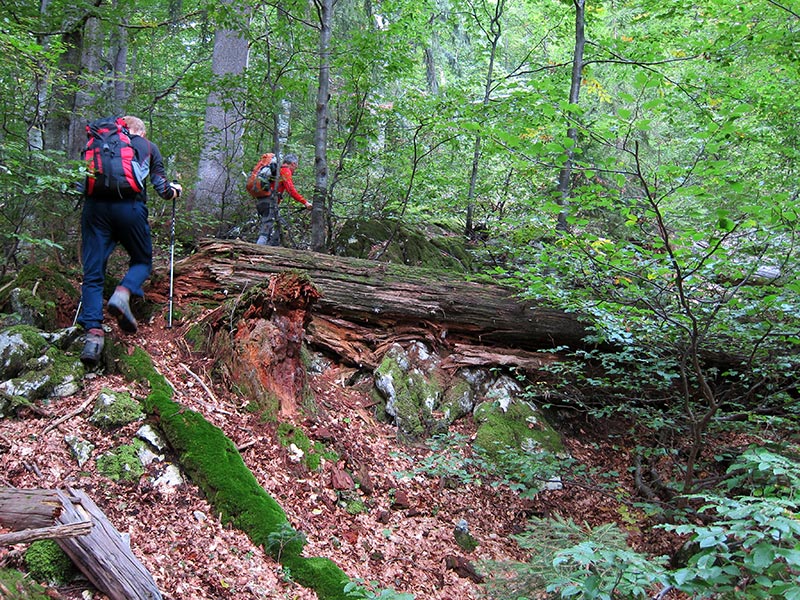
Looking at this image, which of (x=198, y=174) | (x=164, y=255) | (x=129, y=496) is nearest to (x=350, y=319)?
(x=164, y=255)

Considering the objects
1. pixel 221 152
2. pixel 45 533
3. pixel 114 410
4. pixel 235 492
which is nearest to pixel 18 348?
pixel 114 410

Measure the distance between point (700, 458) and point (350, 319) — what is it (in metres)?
5.07

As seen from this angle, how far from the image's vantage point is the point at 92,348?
14.0ft

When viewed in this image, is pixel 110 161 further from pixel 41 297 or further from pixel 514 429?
pixel 514 429

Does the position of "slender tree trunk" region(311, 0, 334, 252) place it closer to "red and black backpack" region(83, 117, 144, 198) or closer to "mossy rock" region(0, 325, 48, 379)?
"red and black backpack" region(83, 117, 144, 198)

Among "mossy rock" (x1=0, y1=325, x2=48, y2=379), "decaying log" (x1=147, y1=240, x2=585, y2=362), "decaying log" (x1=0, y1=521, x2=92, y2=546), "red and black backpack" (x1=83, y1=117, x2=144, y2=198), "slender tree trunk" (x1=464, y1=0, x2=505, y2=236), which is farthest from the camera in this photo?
"slender tree trunk" (x1=464, y1=0, x2=505, y2=236)

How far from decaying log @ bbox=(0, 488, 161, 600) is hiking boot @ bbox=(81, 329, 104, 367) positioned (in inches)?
69.5

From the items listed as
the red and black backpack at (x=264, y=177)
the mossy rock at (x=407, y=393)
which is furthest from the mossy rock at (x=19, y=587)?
the red and black backpack at (x=264, y=177)

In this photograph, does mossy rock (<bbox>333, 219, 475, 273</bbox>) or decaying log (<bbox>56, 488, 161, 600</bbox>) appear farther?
mossy rock (<bbox>333, 219, 475, 273</bbox>)

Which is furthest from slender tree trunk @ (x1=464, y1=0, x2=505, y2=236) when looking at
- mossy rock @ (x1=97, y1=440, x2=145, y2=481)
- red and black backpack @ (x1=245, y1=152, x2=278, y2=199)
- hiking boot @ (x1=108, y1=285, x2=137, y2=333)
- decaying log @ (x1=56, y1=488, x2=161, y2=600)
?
decaying log @ (x1=56, y1=488, x2=161, y2=600)

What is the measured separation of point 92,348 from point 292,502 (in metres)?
2.17

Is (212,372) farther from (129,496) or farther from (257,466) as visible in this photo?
(129,496)

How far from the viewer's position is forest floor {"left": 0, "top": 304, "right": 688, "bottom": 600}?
319cm

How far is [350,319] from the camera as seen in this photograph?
6.76 meters
